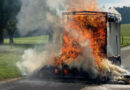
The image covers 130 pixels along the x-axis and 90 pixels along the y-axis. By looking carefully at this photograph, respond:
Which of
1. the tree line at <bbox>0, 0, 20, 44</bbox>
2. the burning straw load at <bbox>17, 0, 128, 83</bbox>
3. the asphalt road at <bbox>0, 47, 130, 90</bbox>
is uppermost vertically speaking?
the tree line at <bbox>0, 0, 20, 44</bbox>

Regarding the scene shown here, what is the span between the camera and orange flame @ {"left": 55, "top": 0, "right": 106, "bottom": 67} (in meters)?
15.0

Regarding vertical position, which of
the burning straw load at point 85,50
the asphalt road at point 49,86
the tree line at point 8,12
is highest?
the tree line at point 8,12

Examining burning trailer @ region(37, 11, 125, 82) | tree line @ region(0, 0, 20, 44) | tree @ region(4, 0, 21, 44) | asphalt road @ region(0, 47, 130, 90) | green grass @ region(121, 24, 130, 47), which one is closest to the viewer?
asphalt road @ region(0, 47, 130, 90)

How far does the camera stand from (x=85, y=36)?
15.1 m

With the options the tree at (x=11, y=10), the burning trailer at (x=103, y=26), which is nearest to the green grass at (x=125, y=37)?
the tree at (x=11, y=10)

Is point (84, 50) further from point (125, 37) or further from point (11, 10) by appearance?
point (125, 37)

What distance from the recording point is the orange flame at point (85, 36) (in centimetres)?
1505

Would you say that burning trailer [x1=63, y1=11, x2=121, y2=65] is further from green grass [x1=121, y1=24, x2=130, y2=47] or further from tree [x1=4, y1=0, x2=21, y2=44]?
tree [x1=4, y1=0, x2=21, y2=44]

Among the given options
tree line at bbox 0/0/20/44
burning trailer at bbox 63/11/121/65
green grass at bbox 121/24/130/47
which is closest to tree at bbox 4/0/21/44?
tree line at bbox 0/0/20/44

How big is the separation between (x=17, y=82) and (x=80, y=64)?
3105mm

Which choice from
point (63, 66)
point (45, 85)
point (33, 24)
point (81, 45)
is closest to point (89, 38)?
point (81, 45)

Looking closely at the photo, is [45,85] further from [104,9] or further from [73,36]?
[104,9]

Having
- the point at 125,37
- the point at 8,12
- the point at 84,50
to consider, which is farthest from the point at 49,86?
the point at 125,37

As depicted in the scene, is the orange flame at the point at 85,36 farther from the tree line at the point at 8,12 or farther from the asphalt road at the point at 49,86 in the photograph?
the tree line at the point at 8,12
